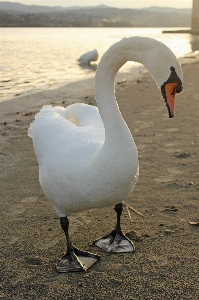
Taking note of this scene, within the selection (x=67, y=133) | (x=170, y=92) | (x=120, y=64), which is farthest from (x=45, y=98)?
(x=170, y=92)

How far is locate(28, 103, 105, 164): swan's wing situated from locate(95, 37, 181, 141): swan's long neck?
0.28 metres

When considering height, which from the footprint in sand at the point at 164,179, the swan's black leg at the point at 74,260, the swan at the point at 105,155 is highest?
the swan at the point at 105,155

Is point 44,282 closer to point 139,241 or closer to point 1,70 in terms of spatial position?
point 139,241

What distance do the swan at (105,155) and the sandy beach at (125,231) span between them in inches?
7.8

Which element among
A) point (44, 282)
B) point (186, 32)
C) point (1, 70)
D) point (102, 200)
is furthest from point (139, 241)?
point (186, 32)

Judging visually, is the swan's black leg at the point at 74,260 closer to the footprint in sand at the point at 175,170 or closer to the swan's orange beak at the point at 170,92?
the swan's orange beak at the point at 170,92

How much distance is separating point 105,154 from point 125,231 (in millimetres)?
1217

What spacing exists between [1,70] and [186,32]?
6176cm

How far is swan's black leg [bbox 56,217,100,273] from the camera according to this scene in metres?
3.26

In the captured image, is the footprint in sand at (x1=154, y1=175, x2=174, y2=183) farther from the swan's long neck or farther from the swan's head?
the swan's head

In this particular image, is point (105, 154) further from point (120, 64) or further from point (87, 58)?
point (87, 58)

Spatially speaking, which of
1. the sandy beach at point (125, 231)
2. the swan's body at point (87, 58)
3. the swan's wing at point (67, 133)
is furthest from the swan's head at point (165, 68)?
the swan's body at point (87, 58)

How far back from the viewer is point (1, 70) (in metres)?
18.7

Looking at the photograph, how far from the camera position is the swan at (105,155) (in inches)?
110
